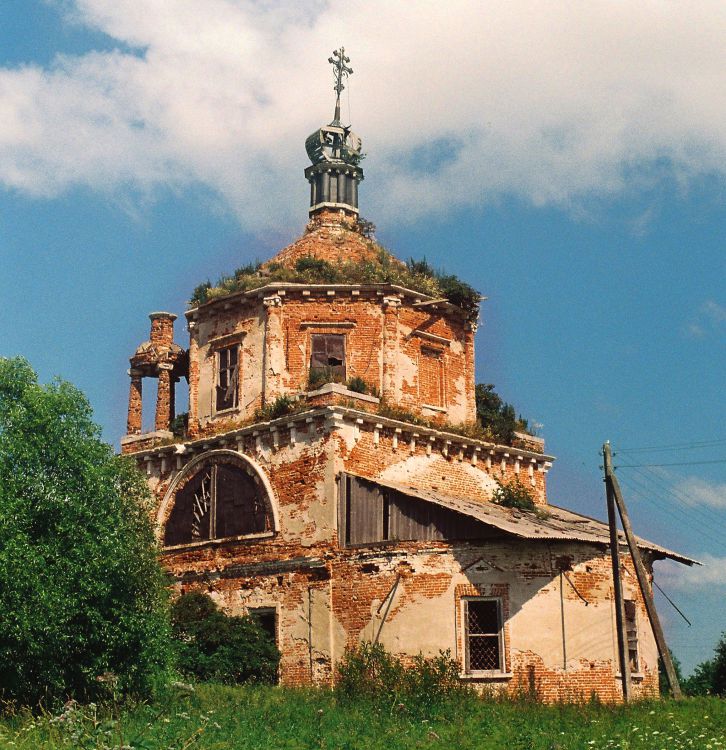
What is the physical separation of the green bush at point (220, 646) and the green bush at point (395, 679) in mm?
2055

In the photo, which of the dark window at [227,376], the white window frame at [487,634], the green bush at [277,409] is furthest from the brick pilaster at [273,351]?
the white window frame at [487,634]

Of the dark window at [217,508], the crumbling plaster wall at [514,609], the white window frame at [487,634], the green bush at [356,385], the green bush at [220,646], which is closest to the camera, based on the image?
the white window frame at [487,634]

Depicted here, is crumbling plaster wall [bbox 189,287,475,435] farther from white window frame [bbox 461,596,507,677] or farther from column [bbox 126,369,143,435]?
white window frame [bbox 461,596,507,677]

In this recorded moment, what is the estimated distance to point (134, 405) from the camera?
31.1m

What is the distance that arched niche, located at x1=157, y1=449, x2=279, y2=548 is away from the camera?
26875 mm

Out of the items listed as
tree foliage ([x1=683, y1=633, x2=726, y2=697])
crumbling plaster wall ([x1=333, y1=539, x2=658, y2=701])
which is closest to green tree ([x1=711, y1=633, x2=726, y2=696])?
tree foliage ([x1=683, y1=633, x2=726, y2=697])

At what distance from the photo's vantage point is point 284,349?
2831cm

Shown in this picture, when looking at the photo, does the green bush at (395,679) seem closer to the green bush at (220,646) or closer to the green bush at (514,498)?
the green bush at (220,646)

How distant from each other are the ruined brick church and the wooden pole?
3.71ft

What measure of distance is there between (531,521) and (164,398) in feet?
38.4

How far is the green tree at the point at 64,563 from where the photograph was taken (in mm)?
19188

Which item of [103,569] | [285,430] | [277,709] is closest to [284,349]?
[285,430]

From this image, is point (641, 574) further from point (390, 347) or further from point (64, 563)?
point (64, 563)

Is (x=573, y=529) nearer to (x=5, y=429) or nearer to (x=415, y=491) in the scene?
(x=415, y=491)
